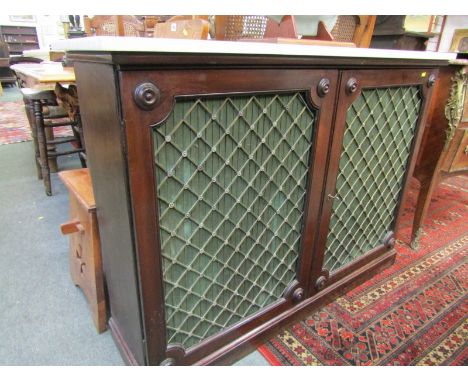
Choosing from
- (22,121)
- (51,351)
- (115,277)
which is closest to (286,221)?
(115,277)

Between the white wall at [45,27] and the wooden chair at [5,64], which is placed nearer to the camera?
the wooden chair at [5,64]

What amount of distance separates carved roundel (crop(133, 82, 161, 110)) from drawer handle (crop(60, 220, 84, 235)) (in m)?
0.67

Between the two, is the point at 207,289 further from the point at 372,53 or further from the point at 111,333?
the point at 372,53

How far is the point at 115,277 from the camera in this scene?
3.10 ft

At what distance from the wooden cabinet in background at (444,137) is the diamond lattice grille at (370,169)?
253 millimetres

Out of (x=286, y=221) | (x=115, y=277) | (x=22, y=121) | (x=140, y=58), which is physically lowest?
(x=22, y=121)

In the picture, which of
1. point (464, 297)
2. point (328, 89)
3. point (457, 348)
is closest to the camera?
point (328, 89)

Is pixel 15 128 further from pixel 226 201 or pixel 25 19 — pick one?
pixel 25 19

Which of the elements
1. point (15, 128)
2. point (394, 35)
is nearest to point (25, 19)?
point (15, 128)

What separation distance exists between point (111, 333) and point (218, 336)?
1.37 feet

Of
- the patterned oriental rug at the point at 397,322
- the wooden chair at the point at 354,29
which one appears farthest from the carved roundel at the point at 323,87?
the patterned oriental rug at the point at 397,322

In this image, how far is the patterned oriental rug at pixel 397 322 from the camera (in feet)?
3.59

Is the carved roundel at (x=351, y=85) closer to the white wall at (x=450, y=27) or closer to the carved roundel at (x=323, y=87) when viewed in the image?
the carved roundel at (x=323, y=87)

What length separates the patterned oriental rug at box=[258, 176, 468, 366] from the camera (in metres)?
1.09
